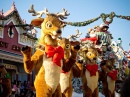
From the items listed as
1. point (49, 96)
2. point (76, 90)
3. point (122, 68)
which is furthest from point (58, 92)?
point (122, 68)

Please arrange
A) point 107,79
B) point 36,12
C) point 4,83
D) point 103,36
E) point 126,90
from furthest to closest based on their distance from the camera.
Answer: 1. point 103,36
2. point 107,79
3. point 4,83
4. point 36,12
5. point 126,90

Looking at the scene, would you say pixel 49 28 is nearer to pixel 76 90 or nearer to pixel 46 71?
pixel 46 71

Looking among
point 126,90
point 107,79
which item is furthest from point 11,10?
Answer: point 126,90

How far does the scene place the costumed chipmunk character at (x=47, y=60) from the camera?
3332 millimetres

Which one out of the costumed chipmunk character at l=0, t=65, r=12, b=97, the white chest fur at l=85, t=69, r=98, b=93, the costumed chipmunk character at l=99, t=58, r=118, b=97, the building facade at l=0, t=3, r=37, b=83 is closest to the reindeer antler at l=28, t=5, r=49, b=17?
the white chest fur at l=85, t=69, r=98, b=93

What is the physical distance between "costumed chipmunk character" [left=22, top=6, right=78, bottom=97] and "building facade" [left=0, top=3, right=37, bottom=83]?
6969 millimetres

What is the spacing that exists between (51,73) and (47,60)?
0.22 m

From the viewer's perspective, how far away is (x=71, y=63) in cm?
402

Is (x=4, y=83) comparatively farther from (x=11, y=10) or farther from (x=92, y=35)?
(x=11, y=10)

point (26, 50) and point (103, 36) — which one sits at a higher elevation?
point (103, 36)

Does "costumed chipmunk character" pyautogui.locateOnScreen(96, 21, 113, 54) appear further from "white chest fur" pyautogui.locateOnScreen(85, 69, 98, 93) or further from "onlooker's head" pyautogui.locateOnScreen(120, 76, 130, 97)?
"onlooker's head" pyautogui.locateOnScreen(120, 76, 130, 97)

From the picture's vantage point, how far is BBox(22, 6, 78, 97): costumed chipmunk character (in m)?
3.33

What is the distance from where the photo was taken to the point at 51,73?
3408 mm

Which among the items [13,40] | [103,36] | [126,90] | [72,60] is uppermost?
[13,40]
